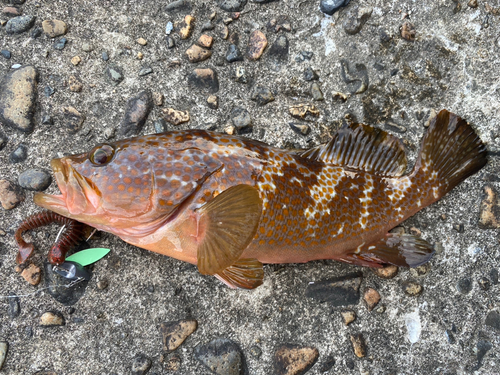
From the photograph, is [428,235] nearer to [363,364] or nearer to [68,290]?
[363,364]

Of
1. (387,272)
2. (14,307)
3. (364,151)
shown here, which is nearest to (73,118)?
(14,307)

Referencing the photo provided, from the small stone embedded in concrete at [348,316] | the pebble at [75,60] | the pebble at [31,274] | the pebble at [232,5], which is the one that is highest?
the pebble at [232,5]

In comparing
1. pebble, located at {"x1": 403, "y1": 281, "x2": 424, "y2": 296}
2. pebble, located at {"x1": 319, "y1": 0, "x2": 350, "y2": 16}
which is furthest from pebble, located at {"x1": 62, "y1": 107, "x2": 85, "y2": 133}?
pebble, located at {"x1": 403, "y1": 281, "x2": 424, "y2": 296}

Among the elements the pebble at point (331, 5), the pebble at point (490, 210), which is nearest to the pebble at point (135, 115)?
the pebble at point (331, 5)

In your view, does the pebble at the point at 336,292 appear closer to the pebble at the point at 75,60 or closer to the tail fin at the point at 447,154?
the tail fin at the point at 447,154

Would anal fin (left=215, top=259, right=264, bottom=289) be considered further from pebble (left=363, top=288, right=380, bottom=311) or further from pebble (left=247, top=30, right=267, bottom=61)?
pebble (left=247, top=30, right=267, bottom=61)
